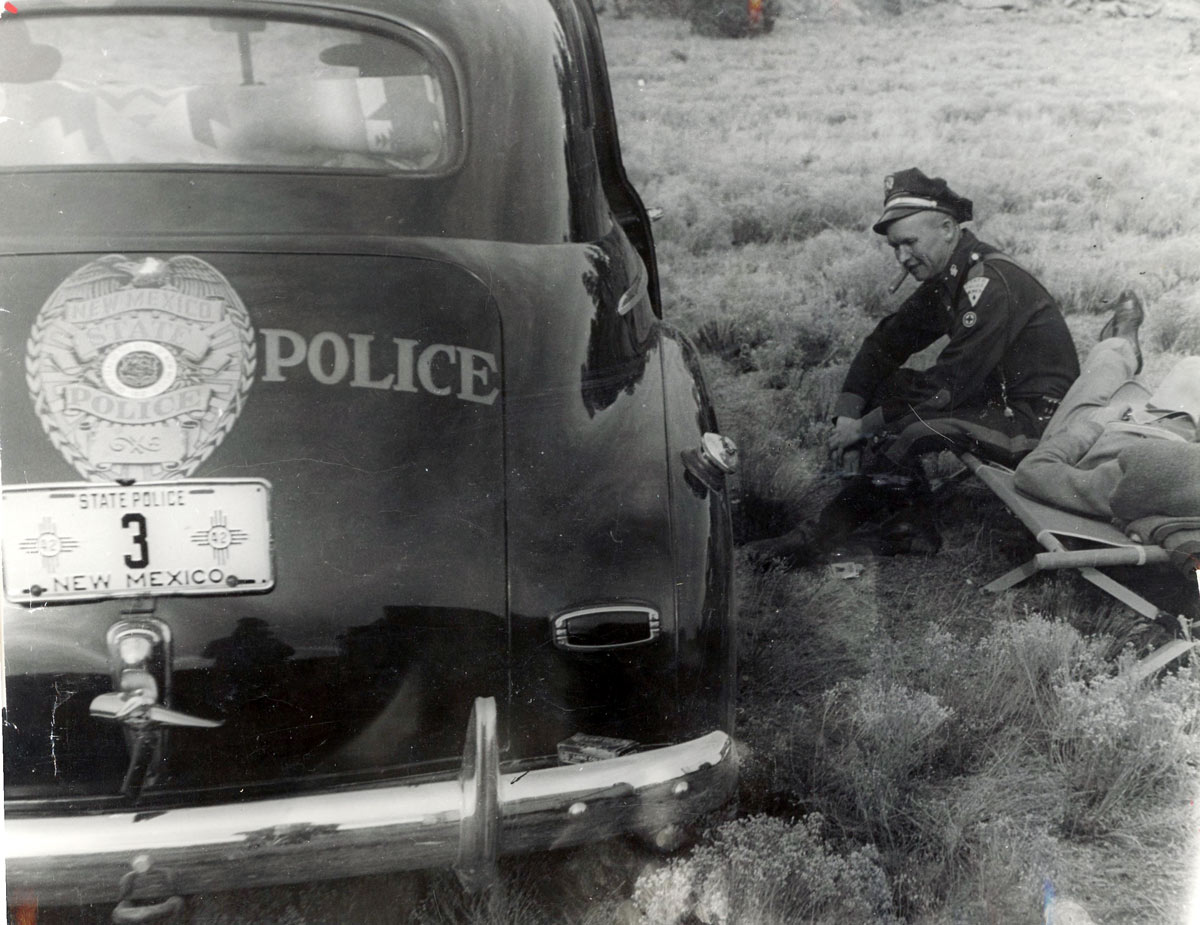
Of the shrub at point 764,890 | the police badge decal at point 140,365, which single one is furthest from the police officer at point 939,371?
the police badge decal at point 140,365

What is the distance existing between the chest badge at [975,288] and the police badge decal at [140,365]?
2287mm

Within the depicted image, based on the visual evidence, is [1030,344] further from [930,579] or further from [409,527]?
[409,527]

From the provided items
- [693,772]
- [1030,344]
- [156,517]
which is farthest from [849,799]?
[156,517]

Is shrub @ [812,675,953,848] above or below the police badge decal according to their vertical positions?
below

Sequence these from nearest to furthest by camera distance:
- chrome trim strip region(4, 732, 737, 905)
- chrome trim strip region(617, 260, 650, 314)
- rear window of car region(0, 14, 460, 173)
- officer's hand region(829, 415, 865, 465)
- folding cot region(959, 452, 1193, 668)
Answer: chrome trim strip region(4, 732, 737, 905)
rear window of car region(0, 14, 460, 173)
chrome trim strip region(617, 260, 650, 314)
folding cot region(959, 452, 1193, 668)
officer's hand region(829, 415, 865, 465)

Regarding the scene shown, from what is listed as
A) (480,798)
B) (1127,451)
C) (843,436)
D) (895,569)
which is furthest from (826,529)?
(480,798)

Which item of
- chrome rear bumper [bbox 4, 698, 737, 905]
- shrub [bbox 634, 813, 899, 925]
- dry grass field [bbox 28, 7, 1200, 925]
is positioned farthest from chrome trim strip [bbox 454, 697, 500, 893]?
shrub [bbox 634, 813, 899, 925]

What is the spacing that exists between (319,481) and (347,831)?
660 millimetres

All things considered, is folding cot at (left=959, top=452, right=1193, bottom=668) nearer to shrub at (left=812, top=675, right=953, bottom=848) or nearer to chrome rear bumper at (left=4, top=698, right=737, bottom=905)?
shrub at (left=812, top=675, right=953, bottom=848)

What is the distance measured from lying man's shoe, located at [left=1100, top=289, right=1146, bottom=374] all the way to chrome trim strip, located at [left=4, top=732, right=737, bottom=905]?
7.16 ft

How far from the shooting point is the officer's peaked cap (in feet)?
9.84

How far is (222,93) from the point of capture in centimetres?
200

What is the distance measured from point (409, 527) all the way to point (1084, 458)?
217cm

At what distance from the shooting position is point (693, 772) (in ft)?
6.25
